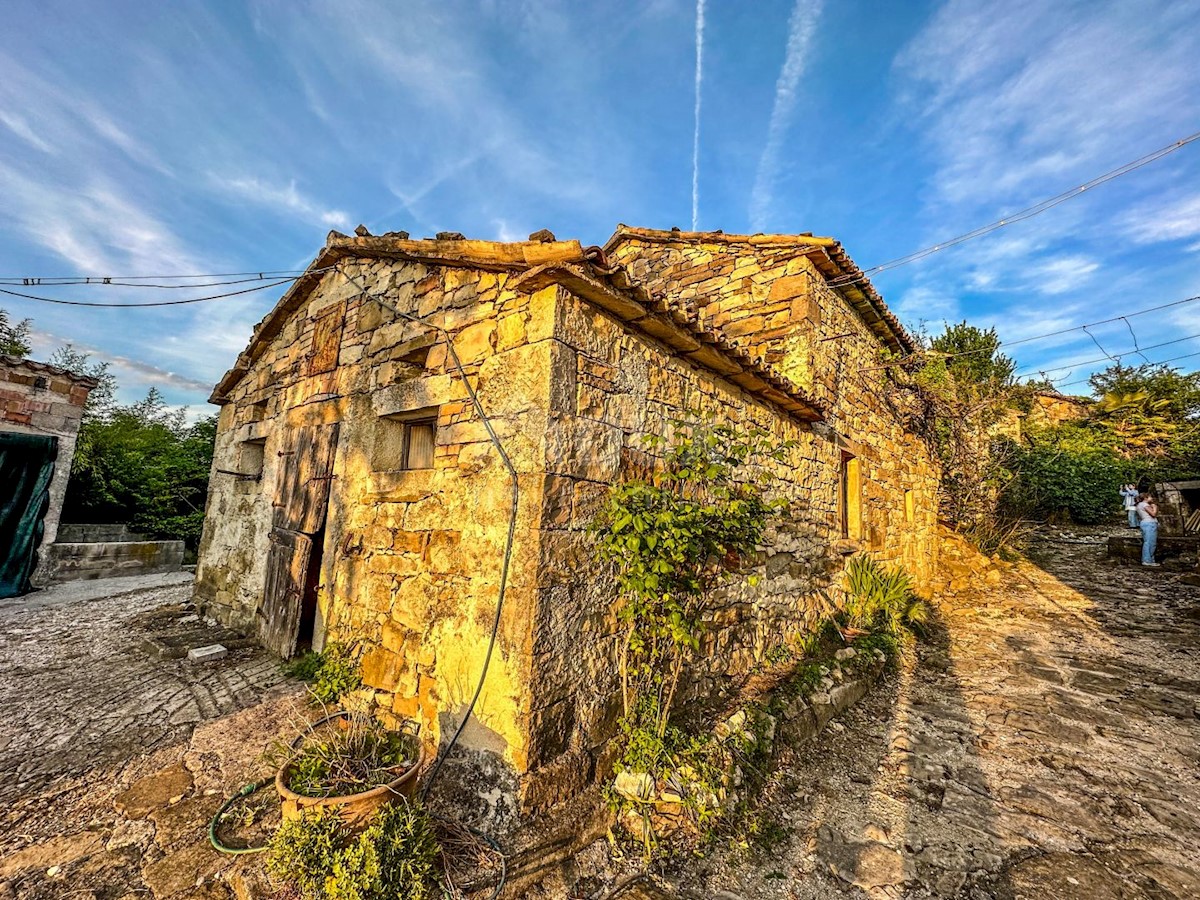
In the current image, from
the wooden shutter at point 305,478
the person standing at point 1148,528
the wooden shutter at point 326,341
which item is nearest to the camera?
the wooden shutter at point 305,478

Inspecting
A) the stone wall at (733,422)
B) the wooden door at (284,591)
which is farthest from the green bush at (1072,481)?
the wooden door at (284,591)

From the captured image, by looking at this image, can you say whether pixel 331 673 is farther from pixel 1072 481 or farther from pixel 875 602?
pixel 1072 481

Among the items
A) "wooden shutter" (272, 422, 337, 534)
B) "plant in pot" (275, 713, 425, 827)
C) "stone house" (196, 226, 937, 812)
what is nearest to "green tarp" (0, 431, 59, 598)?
"stone house" (196, 226, 937, 812)

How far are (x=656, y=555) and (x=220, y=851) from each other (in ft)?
8.69

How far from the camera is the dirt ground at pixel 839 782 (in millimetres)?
2432

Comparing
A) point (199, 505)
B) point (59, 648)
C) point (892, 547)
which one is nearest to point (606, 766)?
point (59, 648)

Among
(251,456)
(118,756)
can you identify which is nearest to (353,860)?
(118,756)

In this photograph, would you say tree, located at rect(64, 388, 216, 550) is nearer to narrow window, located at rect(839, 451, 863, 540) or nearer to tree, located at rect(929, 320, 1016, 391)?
narrow window, located at rect(839, 451, 863, 540)

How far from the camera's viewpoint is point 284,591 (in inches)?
177

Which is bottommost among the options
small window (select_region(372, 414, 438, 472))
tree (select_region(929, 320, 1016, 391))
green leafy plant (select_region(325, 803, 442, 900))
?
green leafy plant (select_region(325, 803, 442, 900))

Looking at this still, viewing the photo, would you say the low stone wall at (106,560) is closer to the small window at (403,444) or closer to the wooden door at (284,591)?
the wooden door at (284,591)

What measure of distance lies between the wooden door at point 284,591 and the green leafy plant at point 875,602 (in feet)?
20.3

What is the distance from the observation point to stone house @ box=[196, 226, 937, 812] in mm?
2748

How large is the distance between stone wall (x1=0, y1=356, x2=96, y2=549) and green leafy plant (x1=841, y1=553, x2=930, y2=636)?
1285cm
